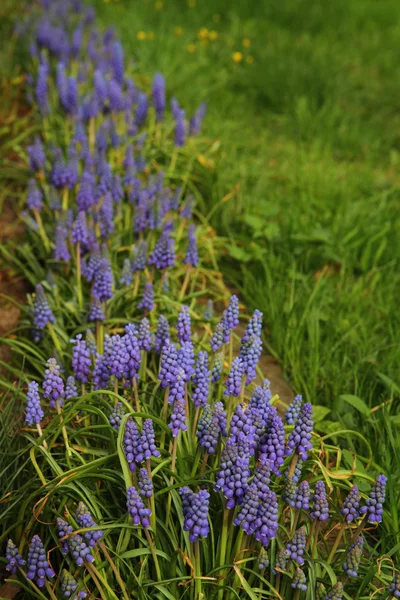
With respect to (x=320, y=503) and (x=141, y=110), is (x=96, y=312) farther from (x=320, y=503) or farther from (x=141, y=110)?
(x=141, y=110)

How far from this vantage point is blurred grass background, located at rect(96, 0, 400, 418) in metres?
4.25

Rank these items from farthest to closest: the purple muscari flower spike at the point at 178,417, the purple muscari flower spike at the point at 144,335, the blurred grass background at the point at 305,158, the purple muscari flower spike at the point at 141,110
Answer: the purple muscari flower spike at the point at 141,110
the blurred grass background at the point at 305,158
the purple muscari flower spike at the point at 144,335
the purple muscari flower spike at the point at 178,417

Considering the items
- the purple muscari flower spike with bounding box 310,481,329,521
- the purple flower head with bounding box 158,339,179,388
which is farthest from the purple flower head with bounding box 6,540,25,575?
the purple muscari flower spike with bounding box 310,481,329,521

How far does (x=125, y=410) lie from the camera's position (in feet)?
9.48

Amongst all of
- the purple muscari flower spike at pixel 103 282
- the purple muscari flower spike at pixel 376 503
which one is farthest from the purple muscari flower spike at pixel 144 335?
the purple muscari flower spike at pixel 376 503

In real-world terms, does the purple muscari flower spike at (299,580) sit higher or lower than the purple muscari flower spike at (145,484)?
lower

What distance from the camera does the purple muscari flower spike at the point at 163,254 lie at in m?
3.88

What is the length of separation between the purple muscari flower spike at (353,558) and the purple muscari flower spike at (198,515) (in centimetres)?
54

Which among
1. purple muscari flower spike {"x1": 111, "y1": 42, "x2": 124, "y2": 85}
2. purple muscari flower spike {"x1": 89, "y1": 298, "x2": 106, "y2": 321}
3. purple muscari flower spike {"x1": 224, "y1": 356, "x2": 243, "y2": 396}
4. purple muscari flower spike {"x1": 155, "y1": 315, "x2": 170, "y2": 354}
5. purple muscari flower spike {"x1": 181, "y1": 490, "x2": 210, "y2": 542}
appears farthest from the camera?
purple muscari flower spike {"x1": 111, "y1": 42, "x2": 124, "y2": 85}

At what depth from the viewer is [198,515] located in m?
2.26

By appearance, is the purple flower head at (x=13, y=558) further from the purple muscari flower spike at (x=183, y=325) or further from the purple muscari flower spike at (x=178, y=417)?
the purple muscari flower spike at (x=183, y=325)

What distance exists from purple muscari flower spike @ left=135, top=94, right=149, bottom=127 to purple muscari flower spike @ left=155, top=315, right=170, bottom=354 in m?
2.89

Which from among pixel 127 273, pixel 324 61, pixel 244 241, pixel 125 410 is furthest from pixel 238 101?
pixel 125 410

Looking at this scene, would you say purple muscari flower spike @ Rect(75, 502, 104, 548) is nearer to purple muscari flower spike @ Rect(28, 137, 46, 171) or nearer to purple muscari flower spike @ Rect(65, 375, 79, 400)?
purple muscari flower spike @ Rect(65, 375, 79, 400)
